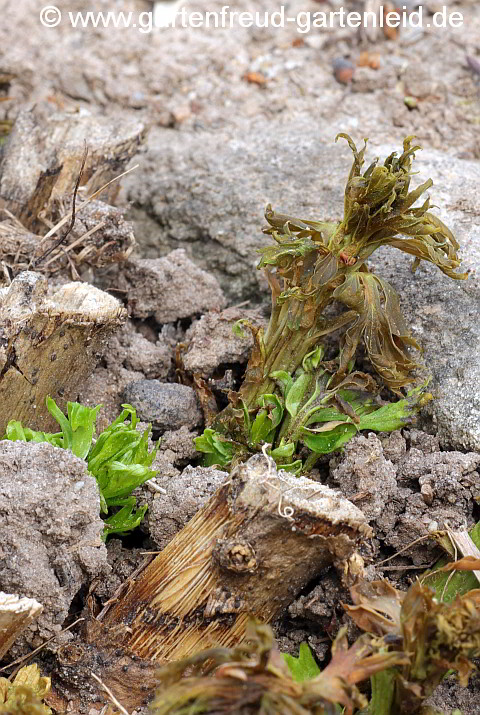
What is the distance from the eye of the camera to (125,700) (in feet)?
8.07

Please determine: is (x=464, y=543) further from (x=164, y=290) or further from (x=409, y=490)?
(x=164, y=290)

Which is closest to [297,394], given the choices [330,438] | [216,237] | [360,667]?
[330,438]

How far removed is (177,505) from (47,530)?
1.60 feet

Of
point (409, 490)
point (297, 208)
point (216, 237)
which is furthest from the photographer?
point (216, 237)

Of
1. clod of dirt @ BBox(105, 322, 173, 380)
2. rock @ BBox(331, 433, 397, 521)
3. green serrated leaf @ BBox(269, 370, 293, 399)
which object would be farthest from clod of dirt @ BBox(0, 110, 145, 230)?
rock @ BBox(331, 433, 397, 521)

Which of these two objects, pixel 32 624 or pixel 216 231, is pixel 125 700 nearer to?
→ pixel 32 624

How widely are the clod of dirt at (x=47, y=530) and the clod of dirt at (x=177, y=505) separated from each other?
0.79ft

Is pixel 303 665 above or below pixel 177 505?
below

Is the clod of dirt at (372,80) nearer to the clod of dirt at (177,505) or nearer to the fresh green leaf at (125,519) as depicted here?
the clod of dirt at (177,505)

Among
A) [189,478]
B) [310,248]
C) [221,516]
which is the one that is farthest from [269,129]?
[221,516]

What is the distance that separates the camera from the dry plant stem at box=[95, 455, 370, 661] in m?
2.29

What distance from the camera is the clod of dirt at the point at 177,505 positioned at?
2.72 metres

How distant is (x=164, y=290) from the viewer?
368 cm

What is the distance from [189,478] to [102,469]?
331 millimetres
